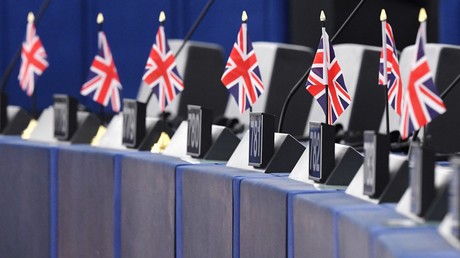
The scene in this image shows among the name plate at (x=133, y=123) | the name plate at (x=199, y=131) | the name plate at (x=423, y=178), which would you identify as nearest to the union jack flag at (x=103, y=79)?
the name plate at (x=133, y=123)

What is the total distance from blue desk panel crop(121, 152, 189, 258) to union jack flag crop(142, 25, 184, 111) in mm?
783

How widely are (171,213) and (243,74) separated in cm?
65

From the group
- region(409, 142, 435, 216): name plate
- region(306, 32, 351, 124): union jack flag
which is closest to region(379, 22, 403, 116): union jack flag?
region(306, 32, 351, 124): union jack flag

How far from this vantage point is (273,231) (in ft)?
10.2

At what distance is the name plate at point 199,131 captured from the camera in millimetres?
4020

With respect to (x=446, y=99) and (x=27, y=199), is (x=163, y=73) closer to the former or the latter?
(x=27, y=199)

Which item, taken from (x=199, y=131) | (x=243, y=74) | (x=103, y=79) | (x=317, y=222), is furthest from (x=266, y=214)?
(x=103, y=79)

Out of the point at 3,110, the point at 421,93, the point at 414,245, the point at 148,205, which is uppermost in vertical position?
the point at 421,93

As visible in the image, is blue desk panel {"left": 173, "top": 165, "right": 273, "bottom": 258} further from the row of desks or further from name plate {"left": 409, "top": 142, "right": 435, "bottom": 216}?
name plate {"left": 409, "top": 142, "right": 435, "bottom": 216}

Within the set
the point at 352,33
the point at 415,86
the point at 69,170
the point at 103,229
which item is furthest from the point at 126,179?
the point at 352,33

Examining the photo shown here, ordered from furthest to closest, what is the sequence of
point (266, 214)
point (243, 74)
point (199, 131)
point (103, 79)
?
1. point (103, 79)
2. point (243, 74)
3. point (199, 131)
4. point (266, 214)

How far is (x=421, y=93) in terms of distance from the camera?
2.79 metres

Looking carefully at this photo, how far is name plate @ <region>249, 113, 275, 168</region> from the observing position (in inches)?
142

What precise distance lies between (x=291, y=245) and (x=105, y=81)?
9.45 ft
